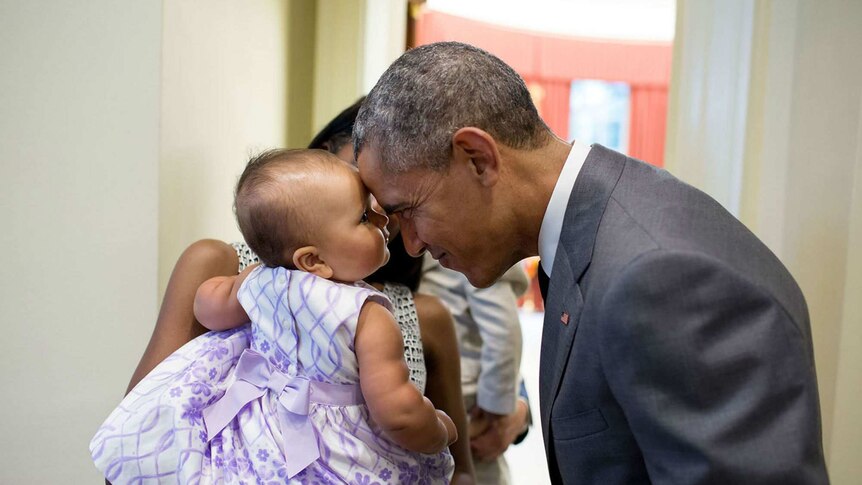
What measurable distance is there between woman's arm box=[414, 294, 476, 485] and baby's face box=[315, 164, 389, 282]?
0.45 meters

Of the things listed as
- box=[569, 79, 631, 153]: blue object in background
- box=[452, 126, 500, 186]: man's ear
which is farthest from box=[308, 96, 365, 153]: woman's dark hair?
box=[569, 79, 631, 153]: blue object in background

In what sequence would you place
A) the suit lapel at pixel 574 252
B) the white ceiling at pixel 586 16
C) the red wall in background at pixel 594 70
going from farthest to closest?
→ 1. the red wall in background at pixel 594 70
2. the white ceiling at pixel 586 16
3. the suit lapel at pixel 574 252

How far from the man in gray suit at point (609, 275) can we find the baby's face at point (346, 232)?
2.4 inches

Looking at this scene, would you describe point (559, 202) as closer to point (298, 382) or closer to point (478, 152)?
point (478, 152)

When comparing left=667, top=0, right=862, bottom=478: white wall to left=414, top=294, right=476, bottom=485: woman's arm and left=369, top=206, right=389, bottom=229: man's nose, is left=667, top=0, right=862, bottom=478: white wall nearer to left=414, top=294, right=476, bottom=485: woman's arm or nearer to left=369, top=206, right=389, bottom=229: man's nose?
left=414, top=294, right=476, bottom=485: woman's arm

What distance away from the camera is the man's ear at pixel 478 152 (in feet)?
4.22

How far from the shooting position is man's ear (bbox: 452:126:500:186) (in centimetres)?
129

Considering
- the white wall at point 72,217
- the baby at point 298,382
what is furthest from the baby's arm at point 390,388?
the white wall at point 72,217

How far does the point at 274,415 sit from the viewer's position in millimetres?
1345

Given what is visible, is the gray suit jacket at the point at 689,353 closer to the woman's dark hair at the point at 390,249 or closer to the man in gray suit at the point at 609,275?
the man in gray suit at the point at 609,275

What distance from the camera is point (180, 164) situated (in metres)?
1.88

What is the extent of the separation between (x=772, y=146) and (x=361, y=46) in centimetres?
177

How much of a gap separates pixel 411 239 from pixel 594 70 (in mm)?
8389

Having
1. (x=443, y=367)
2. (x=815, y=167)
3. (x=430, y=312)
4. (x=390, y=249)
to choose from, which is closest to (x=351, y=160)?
(x=390, y=249)
